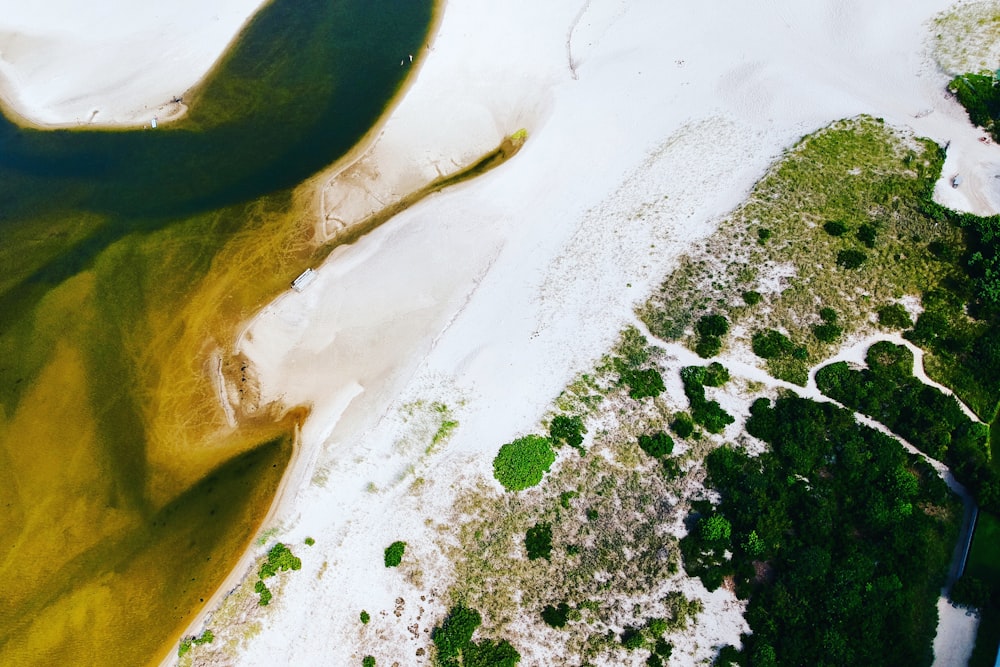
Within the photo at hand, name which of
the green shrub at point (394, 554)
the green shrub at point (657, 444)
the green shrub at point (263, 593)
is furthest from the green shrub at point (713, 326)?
the green shrub at point (263, 593)

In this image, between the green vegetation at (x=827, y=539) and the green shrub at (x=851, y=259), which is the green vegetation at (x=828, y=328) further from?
the green vegetation at (x=827, y=539)

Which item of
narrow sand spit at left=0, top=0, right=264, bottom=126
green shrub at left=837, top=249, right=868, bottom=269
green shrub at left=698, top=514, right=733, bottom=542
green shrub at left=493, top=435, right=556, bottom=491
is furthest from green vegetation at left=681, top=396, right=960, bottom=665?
narrow sand spit at left=0, top=0, right=264, bottom=126

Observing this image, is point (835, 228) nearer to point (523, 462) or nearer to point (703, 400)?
point (703, 400)

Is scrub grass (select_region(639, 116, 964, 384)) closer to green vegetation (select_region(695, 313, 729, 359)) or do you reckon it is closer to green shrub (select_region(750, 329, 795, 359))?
green shrub (select_region(750, 329, 795, 359))

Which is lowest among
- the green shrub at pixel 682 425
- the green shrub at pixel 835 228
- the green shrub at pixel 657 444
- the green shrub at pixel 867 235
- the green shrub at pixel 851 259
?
the green shrub at pixel 657 444

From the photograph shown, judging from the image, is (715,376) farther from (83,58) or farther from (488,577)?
(83,58)

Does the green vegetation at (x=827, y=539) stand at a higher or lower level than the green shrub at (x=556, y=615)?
higher
